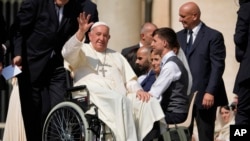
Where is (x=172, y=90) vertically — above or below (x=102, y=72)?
below

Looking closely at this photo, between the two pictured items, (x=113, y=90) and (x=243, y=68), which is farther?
(x=113, y=90)

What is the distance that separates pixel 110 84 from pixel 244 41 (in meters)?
1.49

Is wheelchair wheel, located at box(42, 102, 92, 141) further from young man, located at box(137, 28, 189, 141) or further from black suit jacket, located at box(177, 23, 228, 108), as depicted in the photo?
black suit jacket, located at box(177, 23, 228, 108)

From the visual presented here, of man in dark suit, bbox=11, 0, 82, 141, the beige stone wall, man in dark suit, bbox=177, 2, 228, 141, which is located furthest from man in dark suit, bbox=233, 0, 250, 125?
the beige stone wall

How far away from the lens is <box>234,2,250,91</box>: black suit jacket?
1342 centimetres

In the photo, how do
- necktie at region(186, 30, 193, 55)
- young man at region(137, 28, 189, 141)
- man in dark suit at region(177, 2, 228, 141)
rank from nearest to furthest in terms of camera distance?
young man at region(137, 28, 189, 141) → man in dark suit at region(177, 2, 228, 141) → necktie at region(186, 30, 193, 55)

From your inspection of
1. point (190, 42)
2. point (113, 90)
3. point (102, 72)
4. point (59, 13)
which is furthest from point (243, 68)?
point (59, 13)

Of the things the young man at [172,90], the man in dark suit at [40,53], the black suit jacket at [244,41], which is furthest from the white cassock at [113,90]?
the black suit jacket at [244,41]

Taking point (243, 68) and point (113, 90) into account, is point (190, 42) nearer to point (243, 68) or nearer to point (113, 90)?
point (113, 90)

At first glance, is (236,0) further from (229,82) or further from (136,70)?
(136,70)

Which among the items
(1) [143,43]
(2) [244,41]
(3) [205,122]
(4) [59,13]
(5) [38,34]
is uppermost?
(4) [59,13]

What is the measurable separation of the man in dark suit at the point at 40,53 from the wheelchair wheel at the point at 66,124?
0.35 meters

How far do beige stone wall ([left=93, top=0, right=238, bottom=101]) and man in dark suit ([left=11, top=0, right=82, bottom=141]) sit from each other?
12.4 feet

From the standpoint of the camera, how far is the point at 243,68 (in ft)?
44.2
